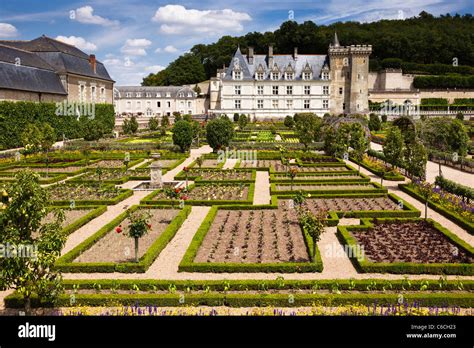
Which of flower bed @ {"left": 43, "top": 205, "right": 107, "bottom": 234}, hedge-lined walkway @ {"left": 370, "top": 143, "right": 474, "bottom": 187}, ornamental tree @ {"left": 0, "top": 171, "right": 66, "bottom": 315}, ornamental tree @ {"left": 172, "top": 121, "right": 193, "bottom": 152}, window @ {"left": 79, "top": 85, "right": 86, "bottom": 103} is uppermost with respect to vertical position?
window @ {"left": 79, "top": 85, "right": 86, "bottom": 103}

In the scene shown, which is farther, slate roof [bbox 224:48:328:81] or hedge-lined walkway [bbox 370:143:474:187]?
slate roof [bbox 224:48:328:81]

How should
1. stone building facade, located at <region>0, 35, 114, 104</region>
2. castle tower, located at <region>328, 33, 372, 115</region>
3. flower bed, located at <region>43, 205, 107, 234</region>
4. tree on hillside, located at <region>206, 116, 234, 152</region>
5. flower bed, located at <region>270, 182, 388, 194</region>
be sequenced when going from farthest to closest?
castle tower, located at <region>328, 33, 372, 115</region> < stone building facade, located at <region>0, 35, 114, 104</region> < tree on hillside, located at <region>206, 116, 234, 152</region> < flower bed, located at <region>270, 182, 388, 194</region> < flower bed, located at <region>43, 205, 107, 234</region>

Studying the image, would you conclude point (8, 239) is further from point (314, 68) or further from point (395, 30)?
point (395, 30)

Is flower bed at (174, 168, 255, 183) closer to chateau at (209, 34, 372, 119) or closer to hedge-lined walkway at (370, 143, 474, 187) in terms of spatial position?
hedge-lined walkway at (370, 143, 474, 187)

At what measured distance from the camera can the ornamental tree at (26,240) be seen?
831 cm

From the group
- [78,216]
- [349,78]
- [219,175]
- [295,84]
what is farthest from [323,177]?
[349,78]

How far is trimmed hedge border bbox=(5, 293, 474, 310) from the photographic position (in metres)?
9.95

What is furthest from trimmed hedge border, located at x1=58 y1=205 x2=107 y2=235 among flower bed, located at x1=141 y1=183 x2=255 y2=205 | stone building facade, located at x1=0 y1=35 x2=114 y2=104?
stone building facade, located at x1=0 y1=35 x2=114 y2=104

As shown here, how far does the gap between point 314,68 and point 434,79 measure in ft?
87.0

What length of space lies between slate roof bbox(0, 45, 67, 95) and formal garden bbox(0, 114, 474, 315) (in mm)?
16062

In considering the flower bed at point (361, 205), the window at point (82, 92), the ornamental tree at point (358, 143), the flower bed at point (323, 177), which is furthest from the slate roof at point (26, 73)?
the flower bed at point (361, 205)

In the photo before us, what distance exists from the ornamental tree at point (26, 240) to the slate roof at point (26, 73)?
115ft

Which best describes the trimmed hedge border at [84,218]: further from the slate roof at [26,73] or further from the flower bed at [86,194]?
the slate roof at [26,73]
